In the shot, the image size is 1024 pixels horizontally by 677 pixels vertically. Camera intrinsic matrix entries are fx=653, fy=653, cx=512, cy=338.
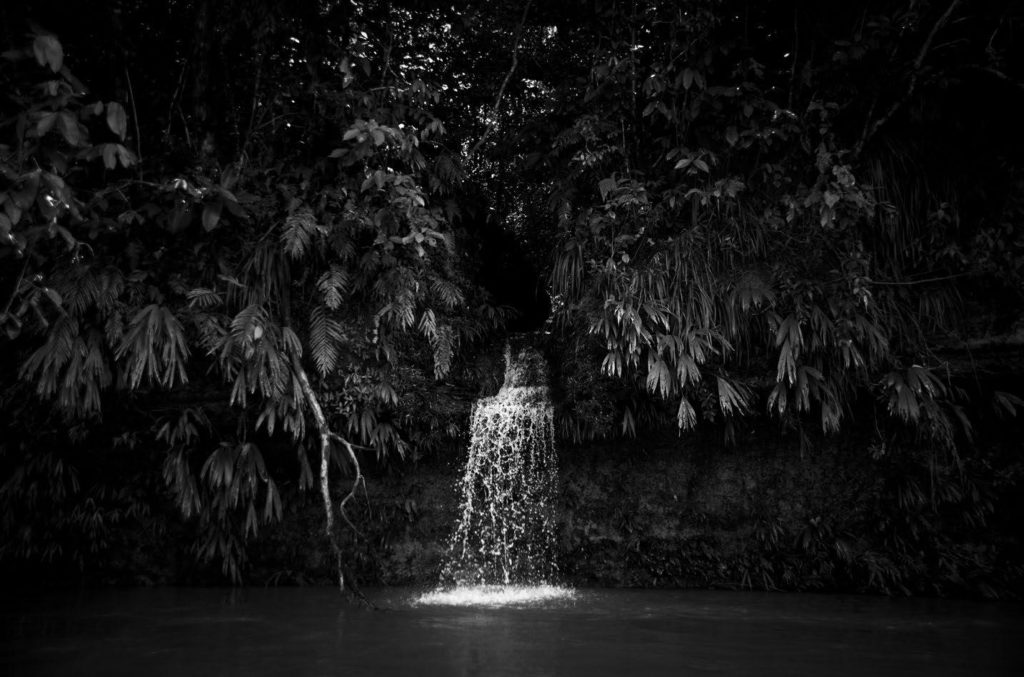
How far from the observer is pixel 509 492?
6.48 meters

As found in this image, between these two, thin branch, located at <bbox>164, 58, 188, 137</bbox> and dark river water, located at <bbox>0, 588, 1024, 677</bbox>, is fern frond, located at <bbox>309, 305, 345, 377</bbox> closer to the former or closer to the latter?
dark river water, located at <bbox>0, 588, 1024, 677</bbox>

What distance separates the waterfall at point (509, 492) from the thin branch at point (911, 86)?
355cm

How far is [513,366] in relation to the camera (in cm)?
677

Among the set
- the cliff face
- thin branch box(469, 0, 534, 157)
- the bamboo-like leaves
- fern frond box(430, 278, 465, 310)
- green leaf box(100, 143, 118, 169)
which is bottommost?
the cliff face

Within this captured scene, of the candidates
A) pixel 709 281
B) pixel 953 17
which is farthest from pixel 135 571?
pixel 953 17

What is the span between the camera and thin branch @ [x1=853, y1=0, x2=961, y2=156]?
5.25 metres

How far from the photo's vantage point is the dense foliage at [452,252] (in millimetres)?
5395

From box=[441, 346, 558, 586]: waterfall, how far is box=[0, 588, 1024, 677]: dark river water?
2.50 feet

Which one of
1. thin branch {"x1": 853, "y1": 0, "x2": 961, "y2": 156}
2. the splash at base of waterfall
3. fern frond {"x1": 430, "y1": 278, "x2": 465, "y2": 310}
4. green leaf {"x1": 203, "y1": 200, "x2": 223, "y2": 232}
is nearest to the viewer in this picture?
green leaf {"x1": 203, "y1": 200, "x2": 223, "y2": 232}

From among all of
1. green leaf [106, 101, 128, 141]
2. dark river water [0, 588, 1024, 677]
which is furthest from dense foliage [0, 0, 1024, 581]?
green leaf [106, 101, 128, 141]

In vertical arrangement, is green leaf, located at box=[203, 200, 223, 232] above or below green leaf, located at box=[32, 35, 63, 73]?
below

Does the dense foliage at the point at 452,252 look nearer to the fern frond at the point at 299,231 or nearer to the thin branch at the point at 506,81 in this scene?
the fern frond at the point at 299,231

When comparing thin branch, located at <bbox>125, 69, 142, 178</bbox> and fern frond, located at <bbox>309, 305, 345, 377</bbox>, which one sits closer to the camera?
thin branch, located at <bbox>125, 69, 142, 178</bbox>

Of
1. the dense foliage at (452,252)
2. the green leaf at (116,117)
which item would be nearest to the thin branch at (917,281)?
the dense foliage at (452,252)
